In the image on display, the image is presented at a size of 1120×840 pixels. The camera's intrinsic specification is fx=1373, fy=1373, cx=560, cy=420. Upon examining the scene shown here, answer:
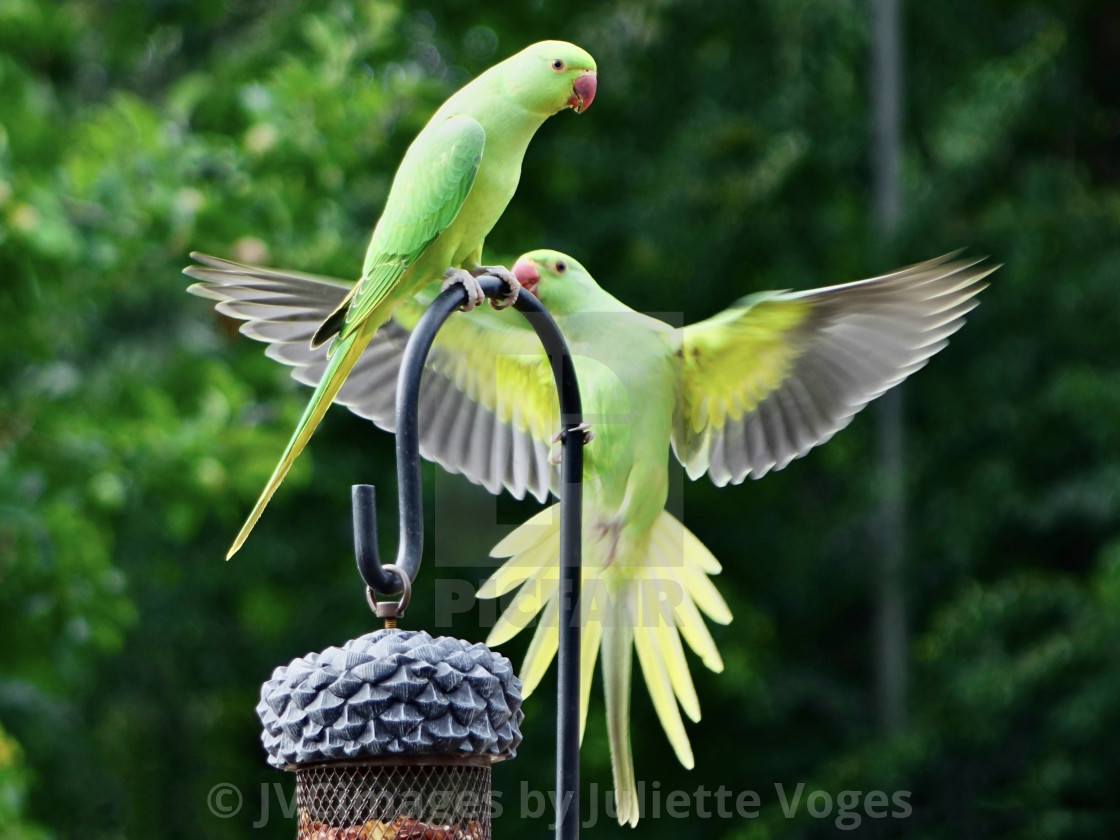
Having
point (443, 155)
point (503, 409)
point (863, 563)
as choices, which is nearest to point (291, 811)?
point (863, 563)

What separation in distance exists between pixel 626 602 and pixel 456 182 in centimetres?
A: 110

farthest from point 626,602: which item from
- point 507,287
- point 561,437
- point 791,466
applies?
point 791,466

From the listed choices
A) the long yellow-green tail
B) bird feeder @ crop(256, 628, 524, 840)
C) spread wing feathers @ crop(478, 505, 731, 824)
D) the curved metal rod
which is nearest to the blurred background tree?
spread wing feathers @ crop(478, 505, 731, 824)

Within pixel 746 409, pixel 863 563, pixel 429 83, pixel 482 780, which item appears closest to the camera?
pixel 482 780

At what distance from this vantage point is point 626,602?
3062 millimetres

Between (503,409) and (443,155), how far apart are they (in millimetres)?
973

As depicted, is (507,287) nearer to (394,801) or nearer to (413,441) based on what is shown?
(413,441)

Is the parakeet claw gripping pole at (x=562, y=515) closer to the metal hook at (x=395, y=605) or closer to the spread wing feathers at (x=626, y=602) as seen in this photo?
the metal hook at (x=395, y=605)

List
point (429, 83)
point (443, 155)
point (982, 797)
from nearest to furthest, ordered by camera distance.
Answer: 1. point (443, 155)
2. point (429, 83)
3. point (982, 797)

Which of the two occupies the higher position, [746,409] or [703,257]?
[703,257]

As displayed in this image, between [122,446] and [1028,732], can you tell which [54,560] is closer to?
[122,446]

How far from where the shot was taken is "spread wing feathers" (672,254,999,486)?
2.85m

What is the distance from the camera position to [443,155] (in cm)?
240

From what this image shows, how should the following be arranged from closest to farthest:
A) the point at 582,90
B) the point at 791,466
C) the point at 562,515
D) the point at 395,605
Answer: the point at 395,605
the point at 562,515
the point at 582,90
the point at 791,466
